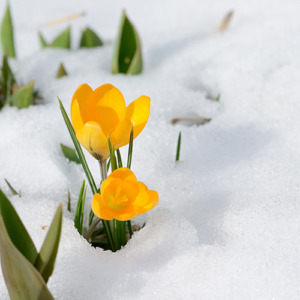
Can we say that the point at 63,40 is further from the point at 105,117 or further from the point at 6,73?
the point at 105,117

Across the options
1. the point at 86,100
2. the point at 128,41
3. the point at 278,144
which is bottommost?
the point at 278,144

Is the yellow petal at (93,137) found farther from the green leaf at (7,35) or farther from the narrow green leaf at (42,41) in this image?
the narrow green leaf at (42,41)

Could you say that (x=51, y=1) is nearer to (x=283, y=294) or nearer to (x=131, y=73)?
(x=131, y=73)

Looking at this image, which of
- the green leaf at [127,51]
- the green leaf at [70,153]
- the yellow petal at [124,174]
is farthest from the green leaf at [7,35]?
the yellow petal at [124,174]

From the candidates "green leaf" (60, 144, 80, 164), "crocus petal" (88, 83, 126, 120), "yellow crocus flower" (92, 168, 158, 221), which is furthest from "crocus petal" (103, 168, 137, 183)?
"green leaf" (60, 144, 80, 164)

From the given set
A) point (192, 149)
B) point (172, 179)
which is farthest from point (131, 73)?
point (172, 179)

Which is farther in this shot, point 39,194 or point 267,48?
point 267,48
